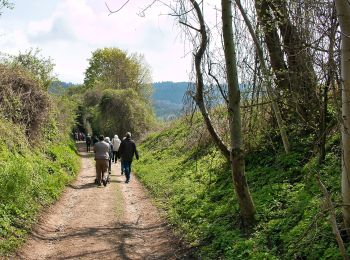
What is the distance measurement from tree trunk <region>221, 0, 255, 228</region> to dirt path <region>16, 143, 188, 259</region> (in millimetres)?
1520

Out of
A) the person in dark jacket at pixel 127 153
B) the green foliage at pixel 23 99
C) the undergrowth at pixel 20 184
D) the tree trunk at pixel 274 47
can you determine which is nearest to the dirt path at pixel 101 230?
the undergrowth at pixel 20 184

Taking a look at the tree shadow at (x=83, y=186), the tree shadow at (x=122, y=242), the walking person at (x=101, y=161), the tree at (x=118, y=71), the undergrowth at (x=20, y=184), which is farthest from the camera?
the tree at (x=118, y=71)

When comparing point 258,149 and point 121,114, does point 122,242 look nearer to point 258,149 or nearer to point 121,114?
point 258,149

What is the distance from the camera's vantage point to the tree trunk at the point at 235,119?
7422 mm

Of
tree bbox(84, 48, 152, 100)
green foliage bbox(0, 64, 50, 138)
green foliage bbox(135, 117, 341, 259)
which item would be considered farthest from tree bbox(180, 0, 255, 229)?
tree bbox(84, 48, 152, 100)

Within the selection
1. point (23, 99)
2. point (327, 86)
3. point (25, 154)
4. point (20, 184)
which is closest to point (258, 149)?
point (327, 86)

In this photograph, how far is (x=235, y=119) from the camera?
24.9 ft

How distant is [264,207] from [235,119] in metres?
1.95

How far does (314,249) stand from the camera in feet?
19.0

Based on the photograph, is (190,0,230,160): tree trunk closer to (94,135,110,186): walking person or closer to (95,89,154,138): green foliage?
(94,135,110,186): walking person

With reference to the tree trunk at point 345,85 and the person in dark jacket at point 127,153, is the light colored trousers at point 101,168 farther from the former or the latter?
the tree trunk at point 345,85

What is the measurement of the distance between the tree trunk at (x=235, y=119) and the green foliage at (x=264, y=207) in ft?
1.01

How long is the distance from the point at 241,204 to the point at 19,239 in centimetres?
435

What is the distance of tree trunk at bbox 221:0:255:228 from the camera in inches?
292
